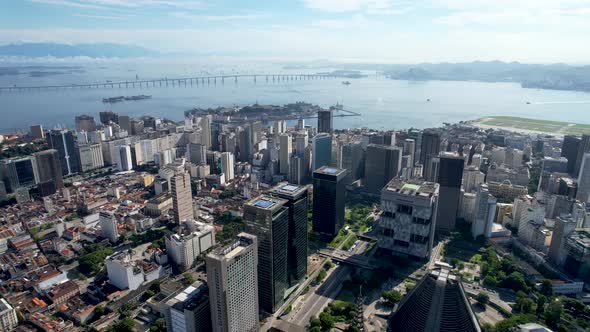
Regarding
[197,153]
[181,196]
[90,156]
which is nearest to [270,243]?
[181,196]

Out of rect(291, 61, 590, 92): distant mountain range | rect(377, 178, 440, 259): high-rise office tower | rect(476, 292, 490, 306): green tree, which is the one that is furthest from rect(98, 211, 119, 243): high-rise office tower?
rect(291, 61, 590, 92): distant mountain range

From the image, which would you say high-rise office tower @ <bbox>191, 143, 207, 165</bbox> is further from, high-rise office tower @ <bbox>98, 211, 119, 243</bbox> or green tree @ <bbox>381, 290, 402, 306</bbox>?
green tree @ <bbox>381, 290, 402, 306</bbox>

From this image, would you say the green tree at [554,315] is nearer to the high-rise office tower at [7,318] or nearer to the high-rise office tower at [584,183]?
the high-rise office tower at [584,183]

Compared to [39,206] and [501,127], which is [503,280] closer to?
[39,206]

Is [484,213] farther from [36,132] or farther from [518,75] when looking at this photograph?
[518,75]

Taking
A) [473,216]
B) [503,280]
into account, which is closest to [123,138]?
[473,216]
